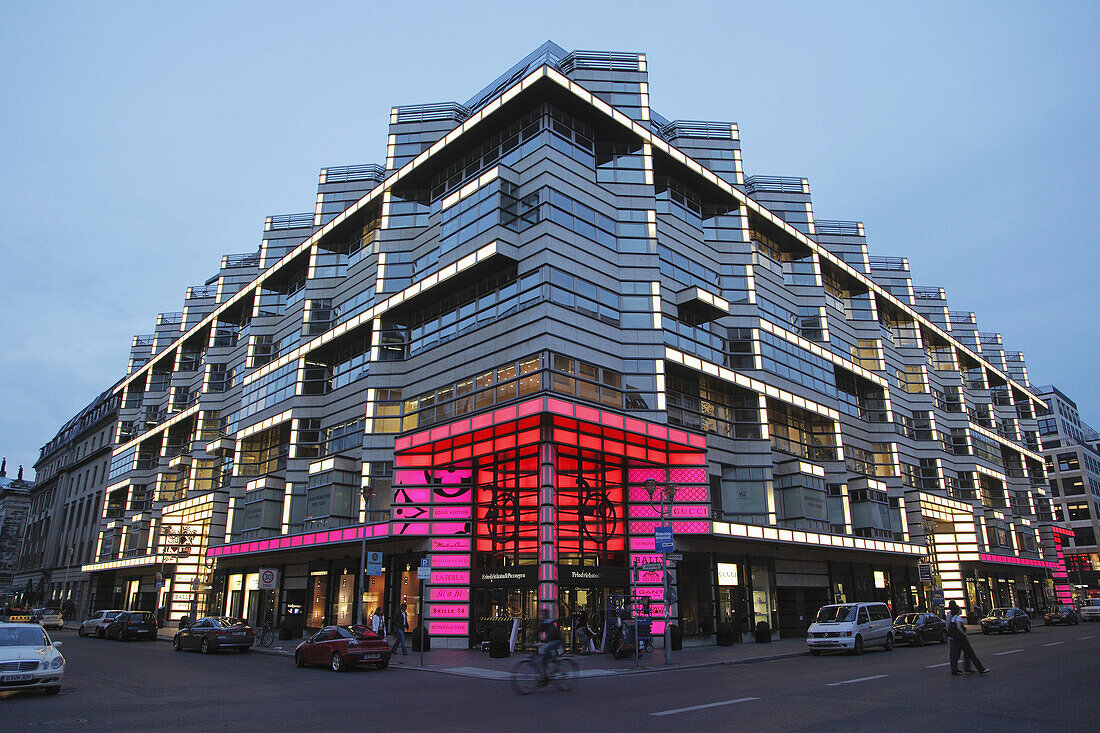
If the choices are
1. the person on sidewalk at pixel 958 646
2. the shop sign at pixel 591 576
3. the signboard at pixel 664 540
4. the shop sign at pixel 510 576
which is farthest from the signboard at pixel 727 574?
the person on sidewalk at pixel 958 646

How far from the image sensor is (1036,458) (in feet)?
→ 260

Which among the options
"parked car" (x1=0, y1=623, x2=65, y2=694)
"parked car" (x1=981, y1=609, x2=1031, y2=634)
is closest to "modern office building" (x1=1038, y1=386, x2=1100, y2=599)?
"parked car" (x1=981, y1=609, x2=1031, y2=634)

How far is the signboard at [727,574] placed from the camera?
3572cm

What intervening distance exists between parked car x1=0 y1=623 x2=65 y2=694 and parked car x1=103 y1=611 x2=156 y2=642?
26.5m

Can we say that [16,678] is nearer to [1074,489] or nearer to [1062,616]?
[1062,616]

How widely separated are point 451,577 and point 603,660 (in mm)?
10163

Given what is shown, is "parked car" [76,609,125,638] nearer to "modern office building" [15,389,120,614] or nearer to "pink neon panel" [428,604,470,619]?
"pink neon panel" [428,604,470,619]

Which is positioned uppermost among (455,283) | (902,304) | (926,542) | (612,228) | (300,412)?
(902,304)

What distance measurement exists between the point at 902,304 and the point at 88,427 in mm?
94974

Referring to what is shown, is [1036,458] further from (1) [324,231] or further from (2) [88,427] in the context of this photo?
(2) [88,427]

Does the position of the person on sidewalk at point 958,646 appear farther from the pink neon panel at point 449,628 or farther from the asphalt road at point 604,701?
the pink neon panel at point 449,628

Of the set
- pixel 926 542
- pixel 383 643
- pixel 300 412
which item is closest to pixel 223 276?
pixel 300 412

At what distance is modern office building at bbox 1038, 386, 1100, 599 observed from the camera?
101 metres

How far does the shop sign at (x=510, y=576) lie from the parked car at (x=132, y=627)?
68.1 ft
